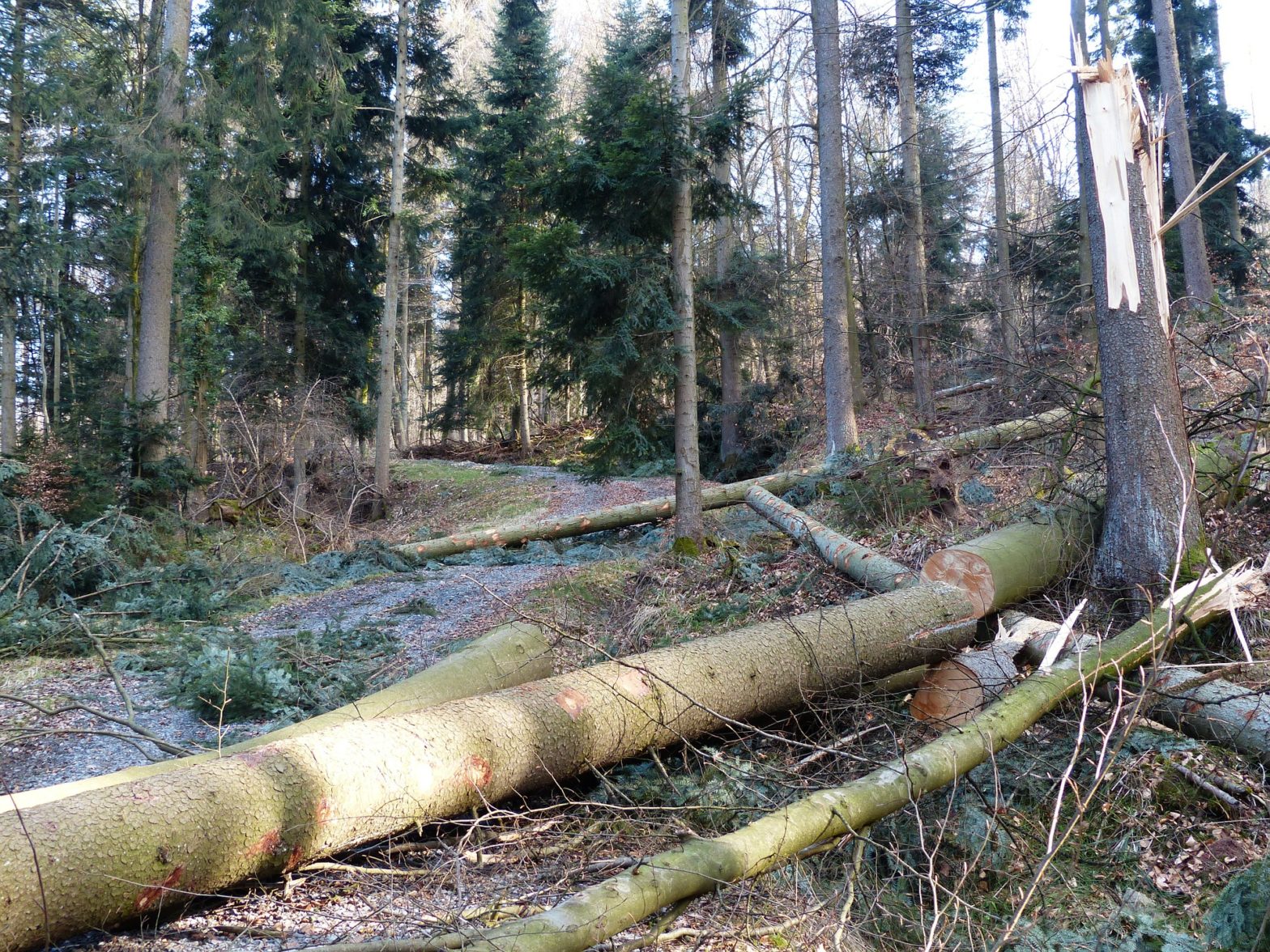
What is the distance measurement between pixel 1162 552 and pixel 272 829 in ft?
16.4

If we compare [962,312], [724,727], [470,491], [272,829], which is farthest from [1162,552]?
[470,491]

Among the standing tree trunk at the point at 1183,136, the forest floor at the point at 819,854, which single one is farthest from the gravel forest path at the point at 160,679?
the standing tree trunk at the point at 1183,136

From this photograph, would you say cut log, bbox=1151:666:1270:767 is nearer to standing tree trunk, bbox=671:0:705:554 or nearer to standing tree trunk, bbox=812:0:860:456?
standing tree trunk, bbox=671:0:705:554

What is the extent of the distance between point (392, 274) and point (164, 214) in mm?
5842

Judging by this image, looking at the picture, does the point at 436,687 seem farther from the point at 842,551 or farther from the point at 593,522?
the point at 593,522

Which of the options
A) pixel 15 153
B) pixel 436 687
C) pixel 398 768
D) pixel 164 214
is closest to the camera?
pixel 398 768

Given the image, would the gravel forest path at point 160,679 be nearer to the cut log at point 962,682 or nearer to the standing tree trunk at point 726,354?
the cut log at point 962,682

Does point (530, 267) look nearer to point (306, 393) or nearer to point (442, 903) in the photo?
point (442, 903)

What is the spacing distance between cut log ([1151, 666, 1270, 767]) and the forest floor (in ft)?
0.34

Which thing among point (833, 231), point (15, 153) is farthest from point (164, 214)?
point (833, 231)

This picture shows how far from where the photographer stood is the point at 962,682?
490 cm

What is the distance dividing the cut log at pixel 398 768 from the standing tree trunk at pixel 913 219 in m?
Result: 11.3

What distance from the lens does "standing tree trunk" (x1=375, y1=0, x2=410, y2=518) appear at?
1934 cm

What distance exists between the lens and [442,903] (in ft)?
9.77
